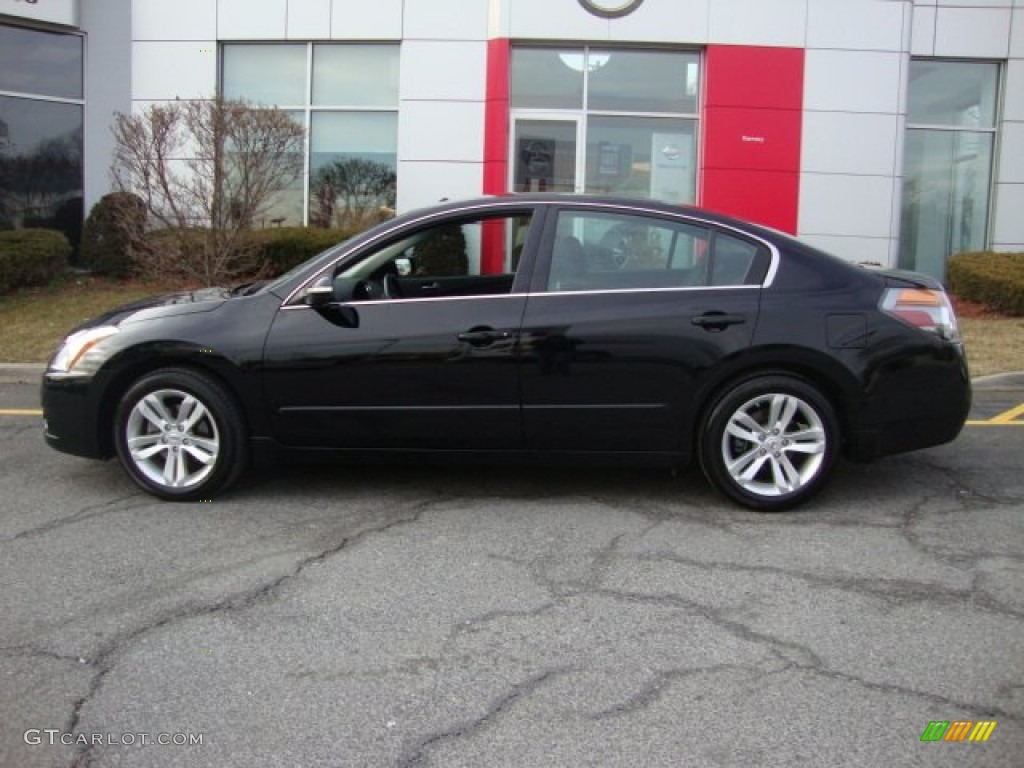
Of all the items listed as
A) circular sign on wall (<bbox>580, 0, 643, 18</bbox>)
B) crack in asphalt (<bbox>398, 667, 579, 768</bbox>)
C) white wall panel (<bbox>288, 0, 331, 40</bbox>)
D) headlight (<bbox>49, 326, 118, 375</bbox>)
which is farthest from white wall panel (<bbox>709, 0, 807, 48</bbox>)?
crack in asphalt (<bbox>398, 667, 579, 768</bbox>)

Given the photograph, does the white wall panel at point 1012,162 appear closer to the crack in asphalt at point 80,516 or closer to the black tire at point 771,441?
the black tire at point 771,441

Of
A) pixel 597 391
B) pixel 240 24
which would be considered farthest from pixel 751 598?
pixel 240 24

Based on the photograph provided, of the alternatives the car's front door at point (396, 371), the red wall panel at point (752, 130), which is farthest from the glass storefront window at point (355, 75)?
the car's front door at point (396, 371)

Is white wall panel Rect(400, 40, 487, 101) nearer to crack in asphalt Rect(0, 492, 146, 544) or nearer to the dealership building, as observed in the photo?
the dealership building

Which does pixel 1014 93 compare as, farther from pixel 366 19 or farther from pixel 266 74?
pixel 266 74

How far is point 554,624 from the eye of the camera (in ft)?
12.7

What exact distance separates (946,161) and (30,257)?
40.7 ft

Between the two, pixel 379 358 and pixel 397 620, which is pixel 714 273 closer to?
pixel 379 358

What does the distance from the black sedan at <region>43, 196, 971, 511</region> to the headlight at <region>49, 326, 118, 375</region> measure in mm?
14

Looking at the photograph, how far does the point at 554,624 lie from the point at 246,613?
3.96ft

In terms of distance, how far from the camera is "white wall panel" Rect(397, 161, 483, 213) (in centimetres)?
1362

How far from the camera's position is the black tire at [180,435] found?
5266mm

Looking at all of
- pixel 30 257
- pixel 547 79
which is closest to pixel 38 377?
pixel 30 257

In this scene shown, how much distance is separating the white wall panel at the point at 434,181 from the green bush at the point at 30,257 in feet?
14.3
